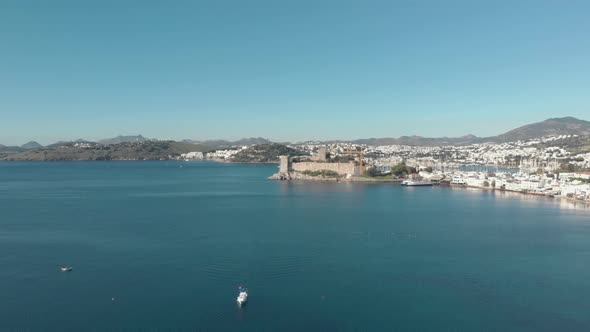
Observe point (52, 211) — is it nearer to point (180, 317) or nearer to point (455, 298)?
point (180, 317)

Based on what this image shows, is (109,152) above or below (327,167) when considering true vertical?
above

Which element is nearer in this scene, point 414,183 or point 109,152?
point 414,183

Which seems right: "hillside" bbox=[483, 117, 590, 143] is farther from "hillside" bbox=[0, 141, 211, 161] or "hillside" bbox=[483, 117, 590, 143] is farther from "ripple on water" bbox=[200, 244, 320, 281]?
"ripple on water" bbox=[200, 244, 320, 281]

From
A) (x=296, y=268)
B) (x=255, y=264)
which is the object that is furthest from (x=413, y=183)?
(x=255, y=264)

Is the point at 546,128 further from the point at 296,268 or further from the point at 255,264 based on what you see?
the point at 255,264

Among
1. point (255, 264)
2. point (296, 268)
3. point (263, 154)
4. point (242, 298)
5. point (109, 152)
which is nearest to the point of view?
point (242, 298)

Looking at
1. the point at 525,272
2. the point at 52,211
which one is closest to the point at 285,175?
the point at 52,211
